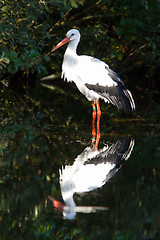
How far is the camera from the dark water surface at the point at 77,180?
4.05m

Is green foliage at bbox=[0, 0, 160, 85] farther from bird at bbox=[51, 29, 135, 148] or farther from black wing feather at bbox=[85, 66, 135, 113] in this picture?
black wing feather at bbox=[85, 66, 135, 113]

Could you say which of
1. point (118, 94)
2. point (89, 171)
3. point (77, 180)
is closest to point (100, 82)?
point (118, 94)

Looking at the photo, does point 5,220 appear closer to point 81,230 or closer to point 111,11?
point 81,230

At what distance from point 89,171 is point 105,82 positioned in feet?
12.8

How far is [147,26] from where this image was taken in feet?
51.9

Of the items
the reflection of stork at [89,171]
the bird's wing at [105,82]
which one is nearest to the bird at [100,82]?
the bird's wing at [105,82]

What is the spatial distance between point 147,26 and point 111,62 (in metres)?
1.58

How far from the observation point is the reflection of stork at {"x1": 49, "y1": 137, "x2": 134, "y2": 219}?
4734mm

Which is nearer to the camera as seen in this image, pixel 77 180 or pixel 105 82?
pixel 77 180

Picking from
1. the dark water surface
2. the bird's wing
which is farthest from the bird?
the dark water surface

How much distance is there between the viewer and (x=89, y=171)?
5.91 m

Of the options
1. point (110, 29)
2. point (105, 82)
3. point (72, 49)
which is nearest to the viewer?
point (105, 82)

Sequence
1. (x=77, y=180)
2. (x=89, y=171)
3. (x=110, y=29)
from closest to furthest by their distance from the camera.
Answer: (x=77, y=180) → (x=89, y=171) → (x=110, y=29)

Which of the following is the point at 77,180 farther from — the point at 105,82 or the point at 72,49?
the point at 72,49
